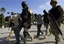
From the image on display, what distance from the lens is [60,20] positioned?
6.94m

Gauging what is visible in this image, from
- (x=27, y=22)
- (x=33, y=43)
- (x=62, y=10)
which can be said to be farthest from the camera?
(x=33, y=43)

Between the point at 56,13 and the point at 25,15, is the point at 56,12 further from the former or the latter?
the point at 25,15

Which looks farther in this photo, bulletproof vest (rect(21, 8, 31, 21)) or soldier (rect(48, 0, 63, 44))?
bulletproof vest (rect(21, 8, 31, 21))

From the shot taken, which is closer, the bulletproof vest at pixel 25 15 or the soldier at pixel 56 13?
the soldier at pixel 56 13

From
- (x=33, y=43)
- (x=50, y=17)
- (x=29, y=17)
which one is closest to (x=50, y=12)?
(x=50, y=17)

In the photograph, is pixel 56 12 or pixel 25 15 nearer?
pixel 56 12

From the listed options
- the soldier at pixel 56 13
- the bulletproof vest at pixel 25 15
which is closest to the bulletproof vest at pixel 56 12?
the soldier at pixel 56 13

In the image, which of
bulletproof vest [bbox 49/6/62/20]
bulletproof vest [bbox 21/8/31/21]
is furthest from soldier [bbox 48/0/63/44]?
bulletproof vest [bbox 21/8/31/21]

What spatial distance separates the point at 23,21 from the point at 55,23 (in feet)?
5.43

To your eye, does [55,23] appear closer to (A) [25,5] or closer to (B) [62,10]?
(B) [62,10]

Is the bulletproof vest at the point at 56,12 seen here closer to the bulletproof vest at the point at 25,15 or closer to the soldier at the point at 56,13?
the soldier at the point at 56,13

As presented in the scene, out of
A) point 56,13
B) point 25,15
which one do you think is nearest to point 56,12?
point 56,13

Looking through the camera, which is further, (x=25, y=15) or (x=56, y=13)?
(x=25, y=15)

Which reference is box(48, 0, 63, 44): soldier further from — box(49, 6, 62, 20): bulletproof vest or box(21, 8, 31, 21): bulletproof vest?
box(21, 8, 31, 21): bulletproof vest
